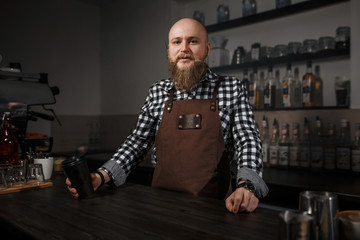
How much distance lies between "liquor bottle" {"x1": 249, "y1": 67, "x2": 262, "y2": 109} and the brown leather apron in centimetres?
105

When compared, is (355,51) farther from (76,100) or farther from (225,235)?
(76,100)

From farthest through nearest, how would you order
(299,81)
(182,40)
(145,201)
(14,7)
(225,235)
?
1. (14,7)
2. (299,81)
3. (182,40)
4. (145,201)
5. (225,235)

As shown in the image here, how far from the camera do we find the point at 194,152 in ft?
4.08

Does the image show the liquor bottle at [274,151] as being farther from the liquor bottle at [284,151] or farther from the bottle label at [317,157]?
the bottle label at [317,157]

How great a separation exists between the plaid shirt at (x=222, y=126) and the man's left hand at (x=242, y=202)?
0.18m

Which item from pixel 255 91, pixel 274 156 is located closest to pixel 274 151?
pixel 274 156

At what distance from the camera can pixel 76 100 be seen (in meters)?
3.56

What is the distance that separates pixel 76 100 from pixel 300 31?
2.46m

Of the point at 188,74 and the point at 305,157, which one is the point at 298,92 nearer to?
the point at 305,157

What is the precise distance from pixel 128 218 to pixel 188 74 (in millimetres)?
701

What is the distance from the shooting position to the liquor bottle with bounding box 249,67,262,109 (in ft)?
7.60

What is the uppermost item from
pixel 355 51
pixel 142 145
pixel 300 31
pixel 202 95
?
pixel 300 31

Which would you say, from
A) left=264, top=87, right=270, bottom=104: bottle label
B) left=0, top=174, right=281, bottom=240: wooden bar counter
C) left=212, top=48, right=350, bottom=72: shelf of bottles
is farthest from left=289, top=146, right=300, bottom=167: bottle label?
left=0, top=174, right=281, bottom=240: wooden bar counter

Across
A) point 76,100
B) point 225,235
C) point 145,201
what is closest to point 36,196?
point 145,201
